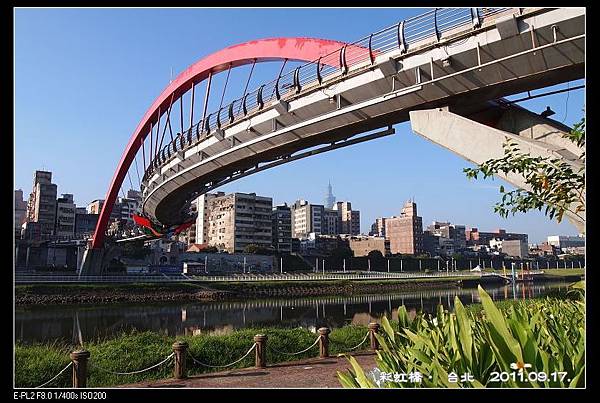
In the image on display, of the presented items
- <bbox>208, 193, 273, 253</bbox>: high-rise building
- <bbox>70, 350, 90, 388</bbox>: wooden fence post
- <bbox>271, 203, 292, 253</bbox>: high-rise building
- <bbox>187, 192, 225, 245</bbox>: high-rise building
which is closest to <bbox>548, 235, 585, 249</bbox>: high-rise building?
<bbox>70, 350, 90, 388</bbox>: wooden fence post

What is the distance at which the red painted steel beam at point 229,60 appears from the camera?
472 inches

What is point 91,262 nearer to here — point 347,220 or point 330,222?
point 330,222

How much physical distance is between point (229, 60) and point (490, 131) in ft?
41.4

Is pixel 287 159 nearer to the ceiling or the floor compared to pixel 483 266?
nearer to the ceiling

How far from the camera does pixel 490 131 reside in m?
7.39

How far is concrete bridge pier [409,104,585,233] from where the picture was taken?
23.0ft

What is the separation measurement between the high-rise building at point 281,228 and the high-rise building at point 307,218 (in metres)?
14.3

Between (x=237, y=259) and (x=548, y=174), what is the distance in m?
55.6

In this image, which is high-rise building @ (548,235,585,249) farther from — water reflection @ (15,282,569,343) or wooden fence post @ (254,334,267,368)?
water reflection @ (15,282,569,343)
